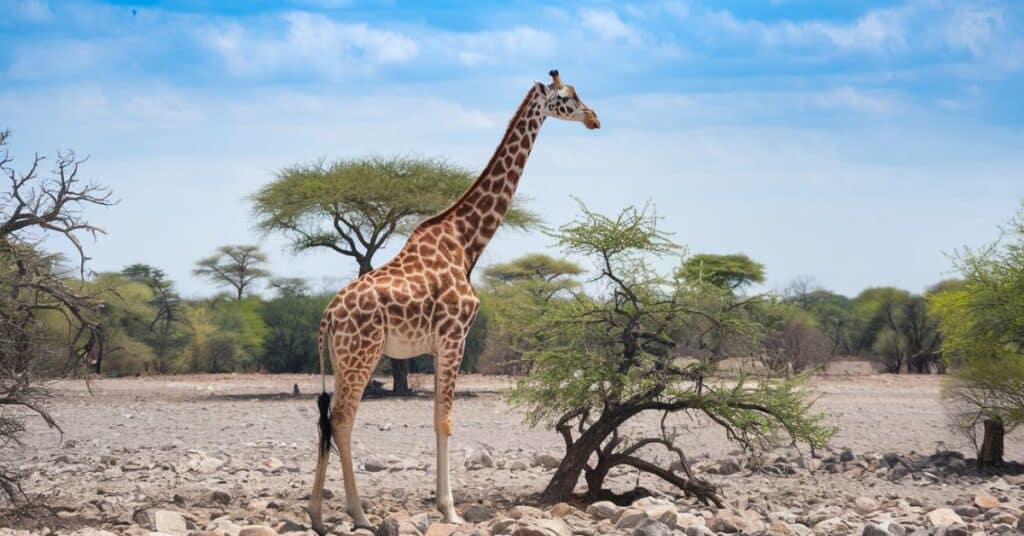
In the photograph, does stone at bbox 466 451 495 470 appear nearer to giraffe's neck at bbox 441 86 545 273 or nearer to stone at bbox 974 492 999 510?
giraffe's neck at bbox 441 86 545 273

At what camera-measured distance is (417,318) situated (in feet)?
31.9

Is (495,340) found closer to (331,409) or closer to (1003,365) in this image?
(1003,365)

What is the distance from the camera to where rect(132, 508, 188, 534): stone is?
9391mm

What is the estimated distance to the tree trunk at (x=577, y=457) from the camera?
1150cm

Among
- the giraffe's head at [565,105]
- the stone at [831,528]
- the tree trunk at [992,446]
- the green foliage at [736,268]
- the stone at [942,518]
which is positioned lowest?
the stone at [831,528]

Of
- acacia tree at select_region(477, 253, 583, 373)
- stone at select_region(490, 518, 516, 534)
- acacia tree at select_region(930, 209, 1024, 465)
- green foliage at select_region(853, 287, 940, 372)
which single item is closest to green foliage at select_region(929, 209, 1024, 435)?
acacia tree at select_region(930, 209, 1024, 465)

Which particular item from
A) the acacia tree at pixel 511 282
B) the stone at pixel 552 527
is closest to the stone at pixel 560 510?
the stone at pixel 552 527

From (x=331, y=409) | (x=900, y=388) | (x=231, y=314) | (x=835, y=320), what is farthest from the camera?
(x=835, y=320)

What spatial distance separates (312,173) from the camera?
2775 cm

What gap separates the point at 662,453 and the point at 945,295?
18.3 ft

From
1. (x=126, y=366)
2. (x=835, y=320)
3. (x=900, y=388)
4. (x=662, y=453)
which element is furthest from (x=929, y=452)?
(x=835, y=320)

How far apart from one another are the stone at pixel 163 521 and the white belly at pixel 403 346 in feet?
6.98

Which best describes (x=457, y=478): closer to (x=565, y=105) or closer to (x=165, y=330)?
(x=565, y=105)

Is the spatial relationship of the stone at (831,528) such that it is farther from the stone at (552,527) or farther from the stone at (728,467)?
the stone at (728,467)
